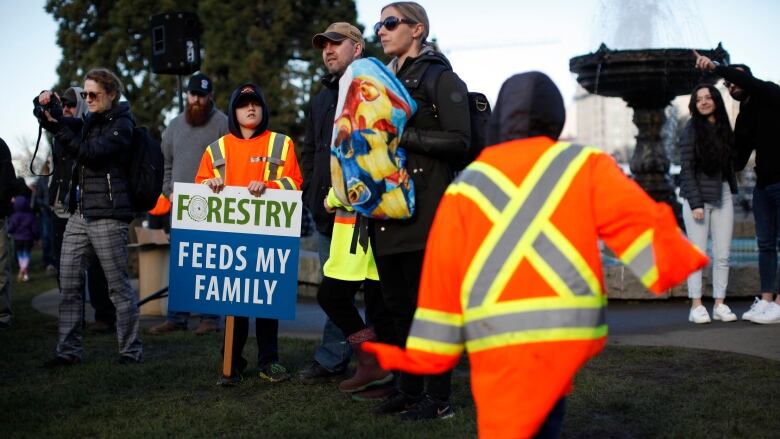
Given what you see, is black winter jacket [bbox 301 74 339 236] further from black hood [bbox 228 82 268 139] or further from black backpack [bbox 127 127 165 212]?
black backpack [bbox 127 127 165 212]

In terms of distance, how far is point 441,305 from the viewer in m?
3.21

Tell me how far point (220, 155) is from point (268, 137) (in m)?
0.34

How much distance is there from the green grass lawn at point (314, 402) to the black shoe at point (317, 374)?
76 millimetres

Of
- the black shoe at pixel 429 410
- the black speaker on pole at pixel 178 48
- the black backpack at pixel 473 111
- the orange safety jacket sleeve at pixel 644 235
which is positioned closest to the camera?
Result: the orange safety jacket sleeve at pixel 644 235

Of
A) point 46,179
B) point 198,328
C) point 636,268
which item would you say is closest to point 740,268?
point 198,328

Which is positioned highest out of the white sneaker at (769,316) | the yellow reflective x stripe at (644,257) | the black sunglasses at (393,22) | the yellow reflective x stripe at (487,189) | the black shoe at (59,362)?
the black sunglasses at (393,22)

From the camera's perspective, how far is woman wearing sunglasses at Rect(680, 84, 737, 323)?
8.37 metres

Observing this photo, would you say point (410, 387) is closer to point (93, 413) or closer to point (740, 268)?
point (93, 413)

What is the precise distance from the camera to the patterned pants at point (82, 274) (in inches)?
282

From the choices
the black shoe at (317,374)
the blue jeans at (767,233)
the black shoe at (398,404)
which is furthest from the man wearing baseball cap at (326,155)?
the blue jeans at (767,233)

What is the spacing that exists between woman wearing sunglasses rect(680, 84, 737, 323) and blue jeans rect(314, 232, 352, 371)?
11.8 ft

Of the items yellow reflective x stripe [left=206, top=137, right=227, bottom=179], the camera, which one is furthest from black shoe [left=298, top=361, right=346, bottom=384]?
the camera

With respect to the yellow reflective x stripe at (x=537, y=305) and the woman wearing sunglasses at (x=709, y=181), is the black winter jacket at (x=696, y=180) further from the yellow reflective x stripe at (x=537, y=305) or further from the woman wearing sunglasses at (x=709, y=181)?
the yellow reflective x stripe at (x=537, y=305)

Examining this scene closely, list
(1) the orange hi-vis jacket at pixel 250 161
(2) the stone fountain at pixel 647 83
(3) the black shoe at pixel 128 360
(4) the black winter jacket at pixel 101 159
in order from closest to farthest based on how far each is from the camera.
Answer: (1) the orange hi-vis jacket at pixel 250 161 < (4) the black winter jacket at pixel 101 159 < (3) the black shoe at pixel 128 360 < (2) the stone fountain at pixel 647 83
